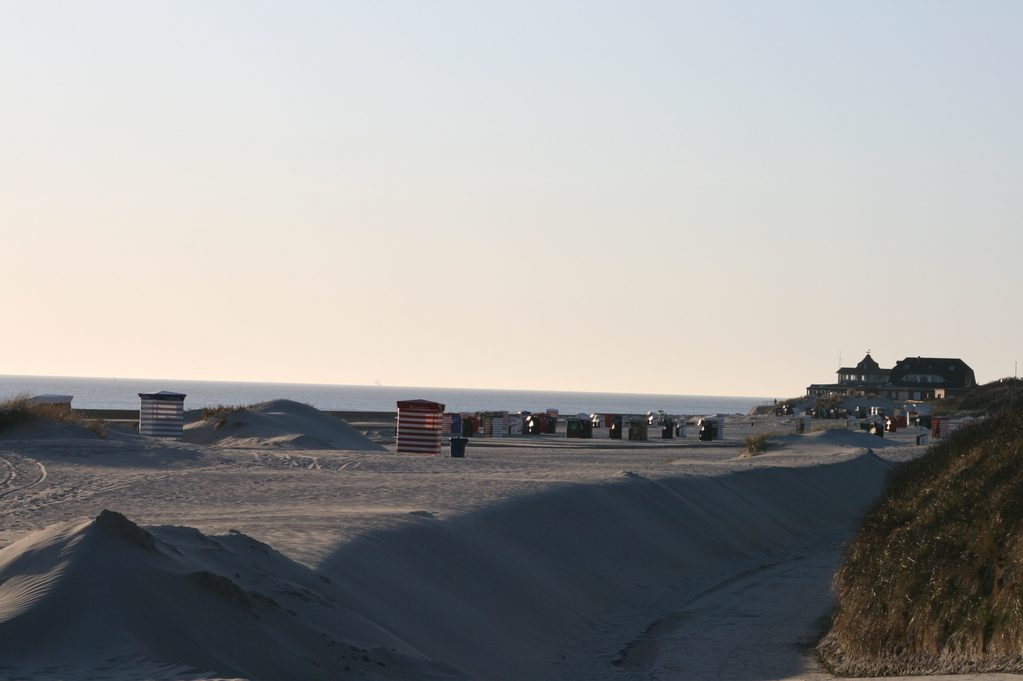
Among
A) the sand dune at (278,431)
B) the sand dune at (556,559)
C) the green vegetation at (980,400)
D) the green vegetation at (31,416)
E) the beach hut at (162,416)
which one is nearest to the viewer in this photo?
the sand dune at (556,559)

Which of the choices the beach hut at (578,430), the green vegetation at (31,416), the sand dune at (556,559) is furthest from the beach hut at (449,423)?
the sand dune at (556,559)

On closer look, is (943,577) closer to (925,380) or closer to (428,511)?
(428,511)

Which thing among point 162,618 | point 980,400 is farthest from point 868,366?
point 162,618

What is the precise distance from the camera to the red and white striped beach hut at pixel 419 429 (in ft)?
110

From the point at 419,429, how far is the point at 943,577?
73.6ft

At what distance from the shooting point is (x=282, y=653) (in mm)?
9711

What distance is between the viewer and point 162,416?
117 feet

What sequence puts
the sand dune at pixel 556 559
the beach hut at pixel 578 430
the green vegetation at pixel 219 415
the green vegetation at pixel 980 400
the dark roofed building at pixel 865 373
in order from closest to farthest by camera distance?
the sand dune at pixel 556 559
the green vegetation at pixel 219 415
the beach hut at pixel 578 430
the green vegetation at pixel 980 400
the dark roofed building at pixel 865 373

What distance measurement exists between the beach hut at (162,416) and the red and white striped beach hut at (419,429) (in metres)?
7.78

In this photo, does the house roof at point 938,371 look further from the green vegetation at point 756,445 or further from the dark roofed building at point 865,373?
the green vegetation at point 756,445

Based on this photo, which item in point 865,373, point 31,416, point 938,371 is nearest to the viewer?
point 31,416

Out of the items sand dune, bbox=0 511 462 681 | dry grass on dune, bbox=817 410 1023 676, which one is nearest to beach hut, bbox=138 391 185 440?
sand dune, bbox=0 511 462 681

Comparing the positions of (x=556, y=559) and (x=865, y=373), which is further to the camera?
(x=865, y=373)

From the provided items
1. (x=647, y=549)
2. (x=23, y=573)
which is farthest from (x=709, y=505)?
(x=23, y=573)
